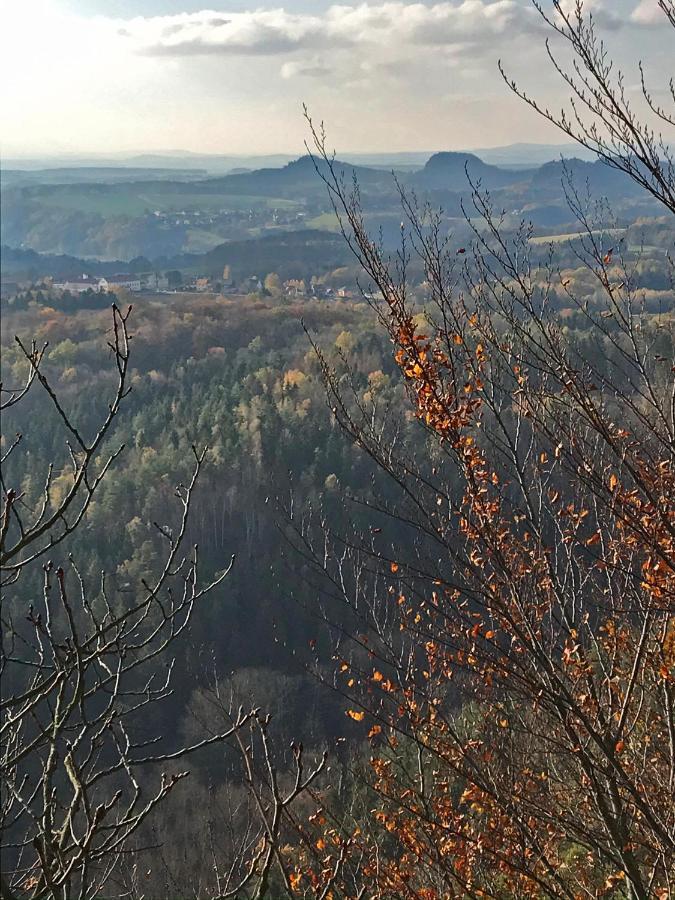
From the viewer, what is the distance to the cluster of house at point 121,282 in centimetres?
8744

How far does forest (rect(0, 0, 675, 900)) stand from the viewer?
3719 mm

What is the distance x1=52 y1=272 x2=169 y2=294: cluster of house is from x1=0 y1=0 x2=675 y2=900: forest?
10892 millimetres

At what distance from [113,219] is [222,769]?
5137 inches

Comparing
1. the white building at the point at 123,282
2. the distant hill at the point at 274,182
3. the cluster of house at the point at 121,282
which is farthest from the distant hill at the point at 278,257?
the distant hill at the point at 274,182

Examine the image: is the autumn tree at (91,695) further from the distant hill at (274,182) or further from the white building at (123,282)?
the distant hill at (274,182)

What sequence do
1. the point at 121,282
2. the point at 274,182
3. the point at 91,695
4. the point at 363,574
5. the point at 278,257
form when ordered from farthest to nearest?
1. the point at 274,182
2. the point at 278,257
3. the point at 121,282
4. the point at 363,574
5. the point at 91,695

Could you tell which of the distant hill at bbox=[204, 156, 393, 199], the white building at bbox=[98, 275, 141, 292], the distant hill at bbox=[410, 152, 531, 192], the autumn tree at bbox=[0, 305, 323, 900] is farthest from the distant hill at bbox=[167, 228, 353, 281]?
the distant hill at bbox=[204, 156, 393, 199]

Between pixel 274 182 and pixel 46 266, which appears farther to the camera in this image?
pixel 274 182

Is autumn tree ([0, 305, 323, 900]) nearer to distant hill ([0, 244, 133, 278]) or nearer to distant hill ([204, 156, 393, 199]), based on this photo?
distant hill ([0, 244, 133, 278])

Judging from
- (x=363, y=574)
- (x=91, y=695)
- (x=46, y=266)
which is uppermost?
(x=91, y=695)

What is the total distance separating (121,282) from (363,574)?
8820 centimetres

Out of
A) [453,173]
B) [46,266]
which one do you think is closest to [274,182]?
[453,173]

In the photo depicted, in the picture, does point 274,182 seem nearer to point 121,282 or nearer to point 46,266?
point 46,266

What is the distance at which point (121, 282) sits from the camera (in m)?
90.9
